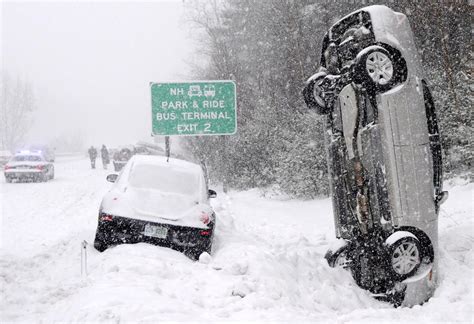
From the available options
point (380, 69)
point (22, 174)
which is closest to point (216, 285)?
point (380, 69)

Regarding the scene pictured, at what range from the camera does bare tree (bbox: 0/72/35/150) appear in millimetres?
61125

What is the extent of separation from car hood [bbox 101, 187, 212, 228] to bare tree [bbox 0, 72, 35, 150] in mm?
58526

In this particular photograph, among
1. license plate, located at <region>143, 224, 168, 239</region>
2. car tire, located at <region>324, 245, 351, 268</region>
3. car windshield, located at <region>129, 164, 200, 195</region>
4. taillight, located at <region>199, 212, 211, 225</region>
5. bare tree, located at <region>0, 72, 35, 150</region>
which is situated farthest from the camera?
bare tree, located at <region>0, 72, 35, 150</region>

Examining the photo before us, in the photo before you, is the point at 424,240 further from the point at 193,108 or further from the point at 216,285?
the point at 193,108

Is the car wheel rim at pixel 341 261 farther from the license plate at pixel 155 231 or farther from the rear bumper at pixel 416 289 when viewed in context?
the license plate at pixel 155 231

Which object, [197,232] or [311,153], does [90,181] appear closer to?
[311,153]

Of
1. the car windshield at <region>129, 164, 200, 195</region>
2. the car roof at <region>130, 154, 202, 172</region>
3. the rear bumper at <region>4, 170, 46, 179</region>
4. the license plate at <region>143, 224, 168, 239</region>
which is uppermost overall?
the rear bumper at <region>4, 170, 46, 179</region>

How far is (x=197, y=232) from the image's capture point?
718 cm

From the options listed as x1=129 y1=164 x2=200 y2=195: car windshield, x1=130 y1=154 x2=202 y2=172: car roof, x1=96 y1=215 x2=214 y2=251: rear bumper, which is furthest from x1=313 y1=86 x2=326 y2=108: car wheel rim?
x1=130 y1=154 x2=202 y2=172: car roof

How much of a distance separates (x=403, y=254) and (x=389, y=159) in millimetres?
1029

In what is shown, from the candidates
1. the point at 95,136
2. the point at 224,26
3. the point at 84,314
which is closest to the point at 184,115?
the point at 84,314

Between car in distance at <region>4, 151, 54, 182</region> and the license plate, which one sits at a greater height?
car in distance at <region>4, 151, 54, 182</region>

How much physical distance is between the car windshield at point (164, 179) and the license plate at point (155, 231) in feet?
2.87

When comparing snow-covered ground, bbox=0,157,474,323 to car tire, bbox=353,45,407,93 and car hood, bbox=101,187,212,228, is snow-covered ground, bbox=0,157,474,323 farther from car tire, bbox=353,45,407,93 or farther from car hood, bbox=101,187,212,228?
car tire, bbox=353,45,407,93
